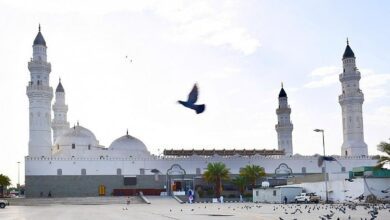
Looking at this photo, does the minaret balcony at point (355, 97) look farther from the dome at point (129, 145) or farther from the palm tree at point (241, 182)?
the dome at point (129, 145)

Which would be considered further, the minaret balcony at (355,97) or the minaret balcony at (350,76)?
the minaret balcony at (350,76)

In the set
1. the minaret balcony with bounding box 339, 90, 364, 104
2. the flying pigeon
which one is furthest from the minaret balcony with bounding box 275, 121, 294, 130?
the flying pigeon

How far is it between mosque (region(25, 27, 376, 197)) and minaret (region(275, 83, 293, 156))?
3.80 meters

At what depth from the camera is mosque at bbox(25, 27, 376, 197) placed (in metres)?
75.4

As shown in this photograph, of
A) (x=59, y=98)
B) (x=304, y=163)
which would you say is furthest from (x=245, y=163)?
(x=59, y=98)

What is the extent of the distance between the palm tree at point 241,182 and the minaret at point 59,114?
33.4 m

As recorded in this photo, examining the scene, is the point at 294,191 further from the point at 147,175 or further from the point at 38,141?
the point at 38,141

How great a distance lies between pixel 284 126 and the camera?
9244 cm

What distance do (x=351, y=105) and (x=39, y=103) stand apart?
44.9 meters

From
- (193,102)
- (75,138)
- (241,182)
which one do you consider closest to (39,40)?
(75,138)

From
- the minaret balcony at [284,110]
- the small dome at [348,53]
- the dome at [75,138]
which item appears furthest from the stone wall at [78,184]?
the small dome at [348,53]

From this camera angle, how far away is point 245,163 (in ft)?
270

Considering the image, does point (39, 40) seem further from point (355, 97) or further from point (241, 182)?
point (355, 97)

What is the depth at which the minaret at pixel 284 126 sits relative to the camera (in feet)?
302
